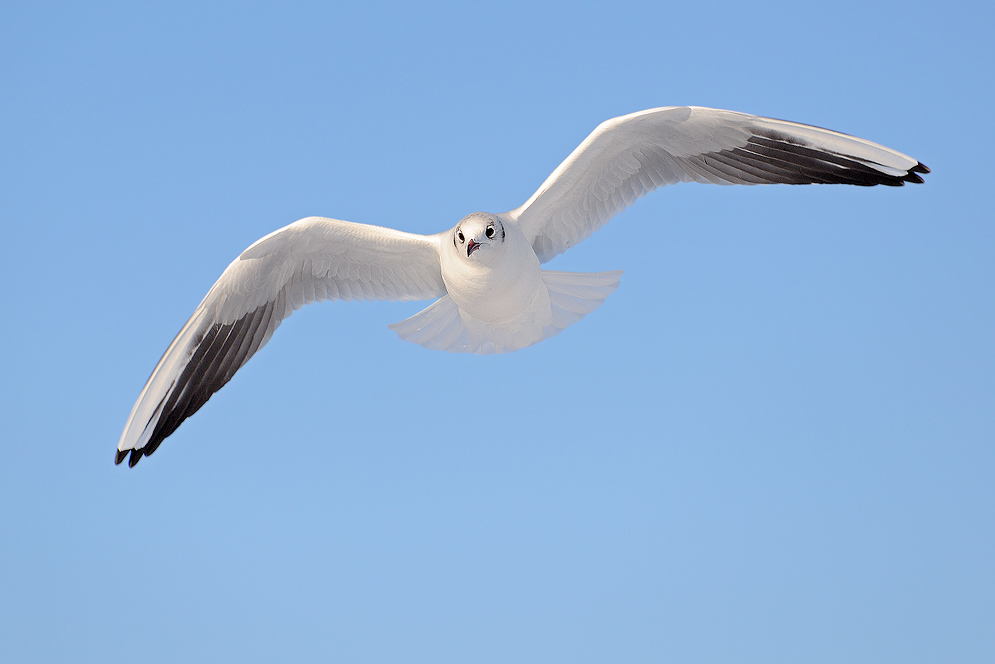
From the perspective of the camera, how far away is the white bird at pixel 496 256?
16.5ft

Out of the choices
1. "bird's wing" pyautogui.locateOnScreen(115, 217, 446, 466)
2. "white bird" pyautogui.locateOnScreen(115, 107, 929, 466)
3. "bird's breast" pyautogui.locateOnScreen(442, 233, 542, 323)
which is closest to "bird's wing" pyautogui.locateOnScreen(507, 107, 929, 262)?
"white bird" pyautogui.locateOnScreen(115, 107, 929, 466)

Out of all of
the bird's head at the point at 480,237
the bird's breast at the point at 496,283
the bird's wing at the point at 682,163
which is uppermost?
the bird's wing at the point at 682,163

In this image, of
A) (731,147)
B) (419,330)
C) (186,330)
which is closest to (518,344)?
(419,330)

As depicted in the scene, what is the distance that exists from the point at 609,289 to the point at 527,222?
2.16 ft

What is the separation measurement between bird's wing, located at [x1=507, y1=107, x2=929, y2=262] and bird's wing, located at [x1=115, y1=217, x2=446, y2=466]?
0.86 m

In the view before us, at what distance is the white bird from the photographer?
5035 mm

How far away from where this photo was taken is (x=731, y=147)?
5266 mm

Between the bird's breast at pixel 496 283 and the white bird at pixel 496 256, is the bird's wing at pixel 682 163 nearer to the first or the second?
the white bird at pixel 496 256

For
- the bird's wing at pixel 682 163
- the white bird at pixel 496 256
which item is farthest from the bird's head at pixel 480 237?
the bird's wing at pixel 682 163

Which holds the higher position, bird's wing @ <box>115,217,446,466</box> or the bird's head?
bird's wing @ <box>115,217,446,466</box>

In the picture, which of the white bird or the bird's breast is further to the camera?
the white bird

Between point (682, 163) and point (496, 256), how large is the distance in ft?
4.75

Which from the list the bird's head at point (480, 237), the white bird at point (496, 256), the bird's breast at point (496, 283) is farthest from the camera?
the white bird at point (496, 256)

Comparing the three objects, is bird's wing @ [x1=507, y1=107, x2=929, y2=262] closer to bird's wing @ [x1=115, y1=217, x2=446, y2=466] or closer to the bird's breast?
the bird's breast
